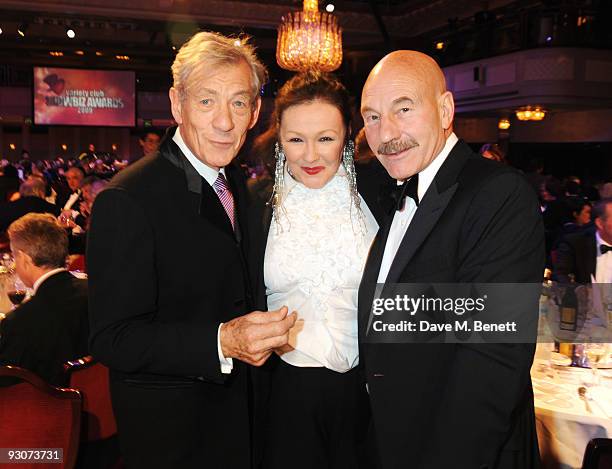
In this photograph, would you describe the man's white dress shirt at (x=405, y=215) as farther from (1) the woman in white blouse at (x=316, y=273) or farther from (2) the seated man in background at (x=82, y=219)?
(2) the seated man in background at (x=82, y=219)

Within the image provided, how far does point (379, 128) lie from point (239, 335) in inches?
26.8

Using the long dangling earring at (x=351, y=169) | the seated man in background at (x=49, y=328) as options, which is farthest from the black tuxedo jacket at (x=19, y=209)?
the long dangling earring at (x=351, y=169)

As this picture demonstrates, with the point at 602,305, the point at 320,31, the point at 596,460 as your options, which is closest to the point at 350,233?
the point at 596,460

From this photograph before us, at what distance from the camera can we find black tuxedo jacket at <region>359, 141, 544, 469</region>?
4.48 ft

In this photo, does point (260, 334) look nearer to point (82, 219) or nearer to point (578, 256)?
point (578, 256)

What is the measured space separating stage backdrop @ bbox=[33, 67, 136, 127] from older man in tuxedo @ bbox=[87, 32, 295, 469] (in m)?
11.6

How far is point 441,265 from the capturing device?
1.45m

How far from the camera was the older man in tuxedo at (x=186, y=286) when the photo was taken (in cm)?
134

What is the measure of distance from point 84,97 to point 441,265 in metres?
12.4

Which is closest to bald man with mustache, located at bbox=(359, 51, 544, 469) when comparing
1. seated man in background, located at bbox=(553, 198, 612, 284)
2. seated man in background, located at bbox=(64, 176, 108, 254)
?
seated man in background, located at bbox=(553, 198, 612, 284)

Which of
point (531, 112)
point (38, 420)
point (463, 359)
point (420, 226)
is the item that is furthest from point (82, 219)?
point (531, 112)

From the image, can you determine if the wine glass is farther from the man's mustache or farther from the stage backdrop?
the stage backdrop

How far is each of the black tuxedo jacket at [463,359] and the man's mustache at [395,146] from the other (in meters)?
0.10

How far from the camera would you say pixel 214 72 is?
5.07ft
